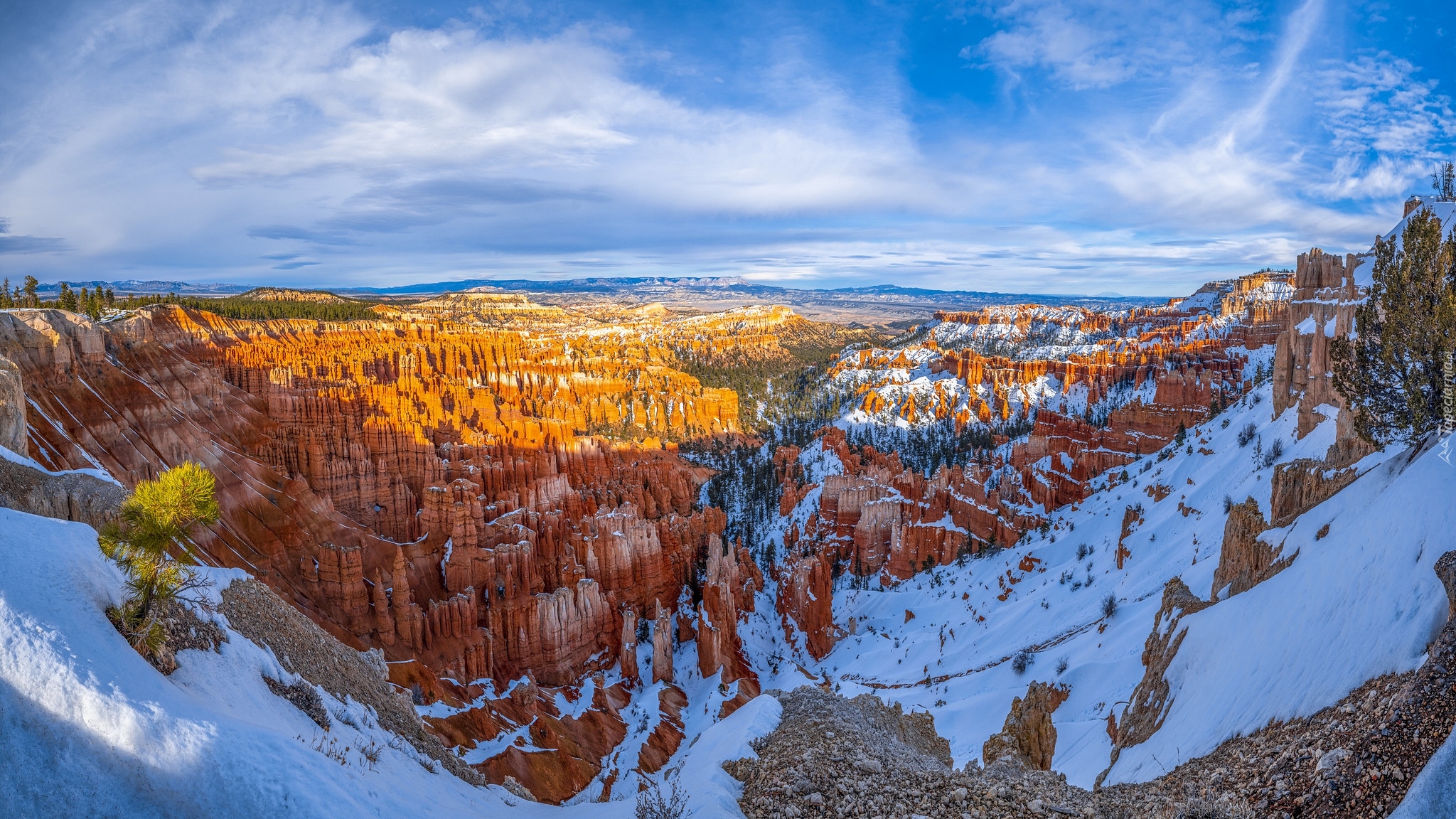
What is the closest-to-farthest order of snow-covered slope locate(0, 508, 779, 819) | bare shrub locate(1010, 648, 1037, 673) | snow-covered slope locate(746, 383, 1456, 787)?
1. snow-covered slope locate(0, 508, 779, 819)
2. snow-covered slope locate(746, 383, 1456, 787)
3. bare shrub locate(1010, 648, 1037, 673)

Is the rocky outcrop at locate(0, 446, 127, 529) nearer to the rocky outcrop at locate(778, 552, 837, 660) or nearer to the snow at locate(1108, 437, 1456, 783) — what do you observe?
the snow at locate(1108, 437, 1456, 783)

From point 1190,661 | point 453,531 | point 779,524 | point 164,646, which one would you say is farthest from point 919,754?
point 779,524

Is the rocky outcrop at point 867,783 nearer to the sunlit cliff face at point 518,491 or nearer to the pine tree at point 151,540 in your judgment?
the pine tree at point 151,540

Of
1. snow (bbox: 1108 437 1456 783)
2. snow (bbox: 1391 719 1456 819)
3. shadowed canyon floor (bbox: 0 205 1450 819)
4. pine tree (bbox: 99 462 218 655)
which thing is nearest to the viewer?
snow (bbox: 1391 719 1456 819)

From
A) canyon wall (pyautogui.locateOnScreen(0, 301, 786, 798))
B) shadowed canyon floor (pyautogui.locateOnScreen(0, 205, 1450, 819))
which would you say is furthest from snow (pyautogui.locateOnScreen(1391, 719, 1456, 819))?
canyon wall (pyautogui.locateOnScreen(0, 301, 786, 798))

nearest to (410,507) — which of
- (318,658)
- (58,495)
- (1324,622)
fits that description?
(58,495)

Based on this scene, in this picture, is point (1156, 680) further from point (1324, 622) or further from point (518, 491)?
point (518, 491)
